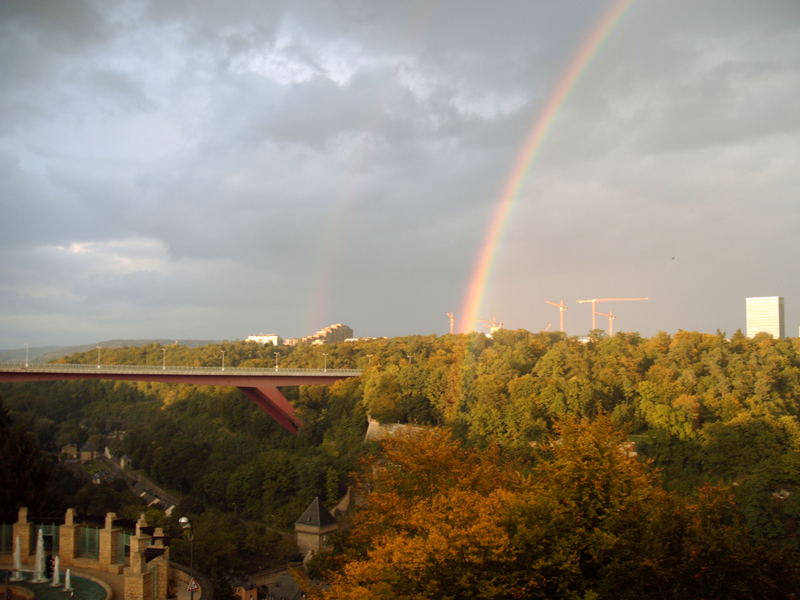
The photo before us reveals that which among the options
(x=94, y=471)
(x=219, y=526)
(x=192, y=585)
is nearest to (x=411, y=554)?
(x=192, y=585)

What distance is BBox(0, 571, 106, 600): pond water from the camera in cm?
1304

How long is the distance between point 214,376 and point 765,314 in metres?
47.9

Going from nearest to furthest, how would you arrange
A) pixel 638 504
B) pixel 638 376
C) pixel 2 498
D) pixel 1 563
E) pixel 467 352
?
1. pixel 638 504
2. pixel 1 563
3. pixel 2 498
4. pixel 638 376
5. pixel 467 352

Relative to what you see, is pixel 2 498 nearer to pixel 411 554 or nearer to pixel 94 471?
pixel 411 554

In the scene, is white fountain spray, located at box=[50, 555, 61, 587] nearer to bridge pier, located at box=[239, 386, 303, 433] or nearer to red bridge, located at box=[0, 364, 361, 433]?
red bridge, located at box=[0, 364, 361, 433]

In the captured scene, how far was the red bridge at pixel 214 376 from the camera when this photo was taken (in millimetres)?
37094

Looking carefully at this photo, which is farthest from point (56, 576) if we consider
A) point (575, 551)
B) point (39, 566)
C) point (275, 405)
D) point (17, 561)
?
point (275, 405)

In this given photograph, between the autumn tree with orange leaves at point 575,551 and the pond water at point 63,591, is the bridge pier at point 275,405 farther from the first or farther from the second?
the autumn tree with orange leaves at point 575,551

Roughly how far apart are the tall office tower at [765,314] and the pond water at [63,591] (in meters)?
61.0

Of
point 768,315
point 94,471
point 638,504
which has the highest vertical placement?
point 768,315

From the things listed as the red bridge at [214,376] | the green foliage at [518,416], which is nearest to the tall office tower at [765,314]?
the green foliage at [518,416]

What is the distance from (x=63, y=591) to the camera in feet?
43.9

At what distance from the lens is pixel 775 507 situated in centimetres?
2455

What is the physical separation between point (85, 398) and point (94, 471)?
21.4 metres
